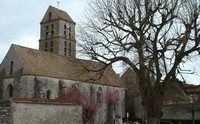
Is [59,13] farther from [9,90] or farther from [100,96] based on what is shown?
[9,90]

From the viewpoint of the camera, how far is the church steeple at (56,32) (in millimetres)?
63919

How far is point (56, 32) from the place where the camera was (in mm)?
64125

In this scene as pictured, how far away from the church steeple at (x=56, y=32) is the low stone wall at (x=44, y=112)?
40850mm

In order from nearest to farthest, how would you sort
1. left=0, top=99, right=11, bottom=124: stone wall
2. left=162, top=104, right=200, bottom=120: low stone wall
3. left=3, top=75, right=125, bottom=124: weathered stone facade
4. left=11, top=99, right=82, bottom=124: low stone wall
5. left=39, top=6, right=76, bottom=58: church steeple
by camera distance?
left=0, top=99, right=11, bottom=124: stone wall → left=11, top=99, right=82, bottom=124: low stone wall → left=162, top=104, right=200, bottom=120: low stone wall → left=3, top=75, right=125, bottom=124: weathered stone facade → left=39, top=6, right=76, bottom=58: church steeple

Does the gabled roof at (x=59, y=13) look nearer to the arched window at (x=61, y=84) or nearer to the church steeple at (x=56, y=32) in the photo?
the church steeple at (x=56, y=32)

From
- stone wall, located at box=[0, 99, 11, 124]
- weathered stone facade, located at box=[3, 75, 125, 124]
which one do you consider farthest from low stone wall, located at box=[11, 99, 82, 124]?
weathered stone facade, located at box=[3, 75, 125, 124]

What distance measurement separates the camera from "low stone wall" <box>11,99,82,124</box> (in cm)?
1911

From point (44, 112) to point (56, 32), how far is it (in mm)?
44763

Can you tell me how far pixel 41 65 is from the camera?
47875mm

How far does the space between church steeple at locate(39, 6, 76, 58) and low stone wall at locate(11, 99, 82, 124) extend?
40.8 meters

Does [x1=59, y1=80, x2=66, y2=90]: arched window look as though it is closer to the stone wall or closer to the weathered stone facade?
the weathered stone facade

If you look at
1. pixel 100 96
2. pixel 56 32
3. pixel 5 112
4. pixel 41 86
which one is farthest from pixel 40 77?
pixel 5 112

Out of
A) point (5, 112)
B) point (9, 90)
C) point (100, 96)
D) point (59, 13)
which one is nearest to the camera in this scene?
point (5, 112)

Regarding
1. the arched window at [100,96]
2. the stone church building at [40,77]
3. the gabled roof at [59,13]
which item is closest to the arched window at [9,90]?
the stone church building at [40,77]
